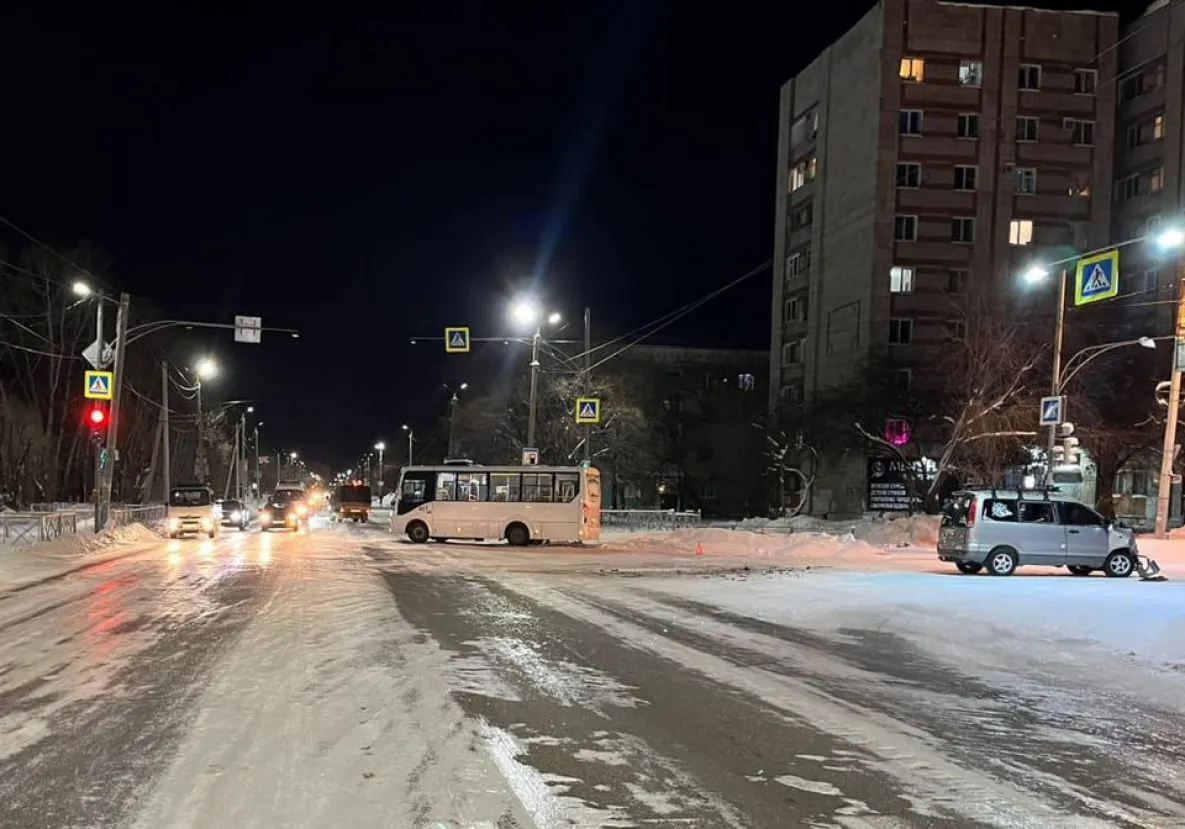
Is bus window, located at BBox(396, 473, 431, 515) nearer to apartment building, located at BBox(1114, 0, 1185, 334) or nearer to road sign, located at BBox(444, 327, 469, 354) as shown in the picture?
road sign, located at BBox(444, 327, 469, 354)

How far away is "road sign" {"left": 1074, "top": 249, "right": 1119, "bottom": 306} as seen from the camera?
18625 millimetres

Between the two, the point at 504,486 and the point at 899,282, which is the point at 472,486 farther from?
the point at 899,282

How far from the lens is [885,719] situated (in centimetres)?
777

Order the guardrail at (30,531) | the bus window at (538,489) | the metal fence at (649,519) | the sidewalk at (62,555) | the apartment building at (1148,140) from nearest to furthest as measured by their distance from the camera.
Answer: the sidewalk at (62,555)
the guardrail at (30,531)
the bus window at (538,489)
the metal fence at (649,519)
the apartment building at (1148,140)

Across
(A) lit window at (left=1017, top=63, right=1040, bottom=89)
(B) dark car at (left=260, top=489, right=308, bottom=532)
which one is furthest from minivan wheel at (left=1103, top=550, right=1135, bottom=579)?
(A) lit window at (left=1017, top=63, right=1040, bottom=89)

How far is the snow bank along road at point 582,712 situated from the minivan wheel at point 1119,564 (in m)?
6.66

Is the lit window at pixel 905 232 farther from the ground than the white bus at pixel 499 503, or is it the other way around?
the lit window at pixel 905 232

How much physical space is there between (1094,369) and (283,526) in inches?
1548

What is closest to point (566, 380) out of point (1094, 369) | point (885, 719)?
point (1094, 369)

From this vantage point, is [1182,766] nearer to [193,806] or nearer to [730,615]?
[193,806]

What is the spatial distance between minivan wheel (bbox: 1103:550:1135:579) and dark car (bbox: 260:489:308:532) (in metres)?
35.4

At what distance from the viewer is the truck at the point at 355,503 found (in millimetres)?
65188

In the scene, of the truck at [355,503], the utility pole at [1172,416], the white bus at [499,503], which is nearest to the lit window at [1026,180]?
the utility pole at [1172,416]

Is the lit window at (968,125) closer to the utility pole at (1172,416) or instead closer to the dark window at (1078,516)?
the utility pole at (1172,416)
